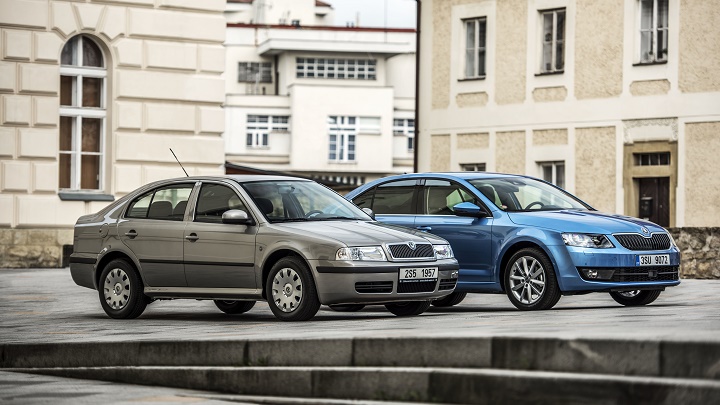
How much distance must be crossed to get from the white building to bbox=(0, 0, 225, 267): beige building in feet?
178

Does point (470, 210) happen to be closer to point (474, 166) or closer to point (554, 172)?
point (554, 172)

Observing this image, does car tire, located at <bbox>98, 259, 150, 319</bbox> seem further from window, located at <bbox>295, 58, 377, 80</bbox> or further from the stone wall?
window, located at <bbox>295, 58, 377, 80</bbox>

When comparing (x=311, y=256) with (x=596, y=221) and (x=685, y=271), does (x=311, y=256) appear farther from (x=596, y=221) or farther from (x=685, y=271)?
(x=685, y=271)

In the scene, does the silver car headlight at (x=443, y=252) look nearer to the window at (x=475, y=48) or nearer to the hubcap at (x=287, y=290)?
the hubcap at (x=287, y=290)

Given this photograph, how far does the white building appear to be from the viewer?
82.1m

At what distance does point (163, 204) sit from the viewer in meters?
15.4

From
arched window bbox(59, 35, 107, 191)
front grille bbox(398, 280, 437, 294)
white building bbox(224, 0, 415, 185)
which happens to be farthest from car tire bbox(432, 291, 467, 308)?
white building bbox(224, 0, 415, 185)

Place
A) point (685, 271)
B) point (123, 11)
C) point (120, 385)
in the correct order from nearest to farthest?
point (120, 385) < point (685, 271) < point (123, 11)

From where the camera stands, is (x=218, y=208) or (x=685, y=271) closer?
(x=218, y=208)

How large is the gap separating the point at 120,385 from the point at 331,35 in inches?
2906

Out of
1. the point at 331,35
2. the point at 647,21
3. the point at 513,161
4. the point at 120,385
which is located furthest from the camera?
the point at 331,35

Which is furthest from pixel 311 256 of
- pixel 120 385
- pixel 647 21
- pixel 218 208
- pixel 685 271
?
pixel 647 21

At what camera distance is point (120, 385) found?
420 inches

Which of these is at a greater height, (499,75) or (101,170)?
(499,75)
